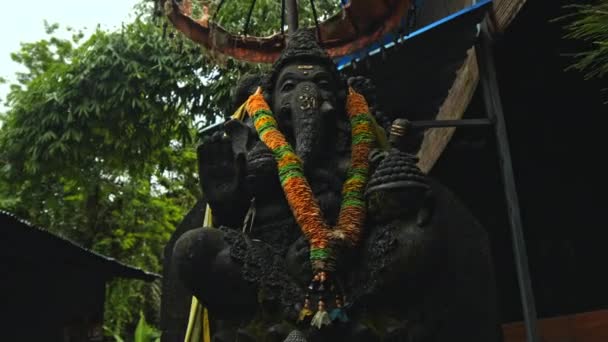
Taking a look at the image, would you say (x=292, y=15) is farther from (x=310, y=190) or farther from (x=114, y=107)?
(x=114, y=107)

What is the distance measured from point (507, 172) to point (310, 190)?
8.13ft

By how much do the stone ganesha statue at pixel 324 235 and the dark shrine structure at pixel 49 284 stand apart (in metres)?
4.57

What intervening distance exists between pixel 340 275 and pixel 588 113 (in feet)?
12.7

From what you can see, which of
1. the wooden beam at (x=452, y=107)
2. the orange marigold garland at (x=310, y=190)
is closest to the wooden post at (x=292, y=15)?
the orange marigold garland at (x=310, y=190)

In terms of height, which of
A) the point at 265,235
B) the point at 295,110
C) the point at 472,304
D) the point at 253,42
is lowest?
the point at 472,304

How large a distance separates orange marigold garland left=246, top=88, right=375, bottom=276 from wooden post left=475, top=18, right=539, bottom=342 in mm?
1982

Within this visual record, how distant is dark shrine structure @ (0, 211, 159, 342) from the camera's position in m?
7.86

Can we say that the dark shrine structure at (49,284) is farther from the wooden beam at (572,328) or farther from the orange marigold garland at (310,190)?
the wooden beam at (572,328)

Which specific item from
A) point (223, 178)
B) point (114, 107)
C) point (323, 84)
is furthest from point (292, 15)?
point (114, 107)

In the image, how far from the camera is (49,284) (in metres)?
9.20

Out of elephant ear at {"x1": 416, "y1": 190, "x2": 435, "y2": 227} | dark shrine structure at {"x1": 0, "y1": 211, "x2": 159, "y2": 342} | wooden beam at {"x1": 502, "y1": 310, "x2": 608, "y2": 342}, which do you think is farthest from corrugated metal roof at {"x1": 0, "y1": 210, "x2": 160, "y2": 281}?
elephant ear at {"x1": 416, "y1": 190, "x2": 435, "y2": 227}

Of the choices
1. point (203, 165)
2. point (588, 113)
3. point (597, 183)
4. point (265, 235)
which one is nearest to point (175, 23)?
point (203, 165)

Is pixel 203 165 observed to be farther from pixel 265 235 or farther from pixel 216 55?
pixel 216 55

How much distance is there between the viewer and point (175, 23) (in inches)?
180
